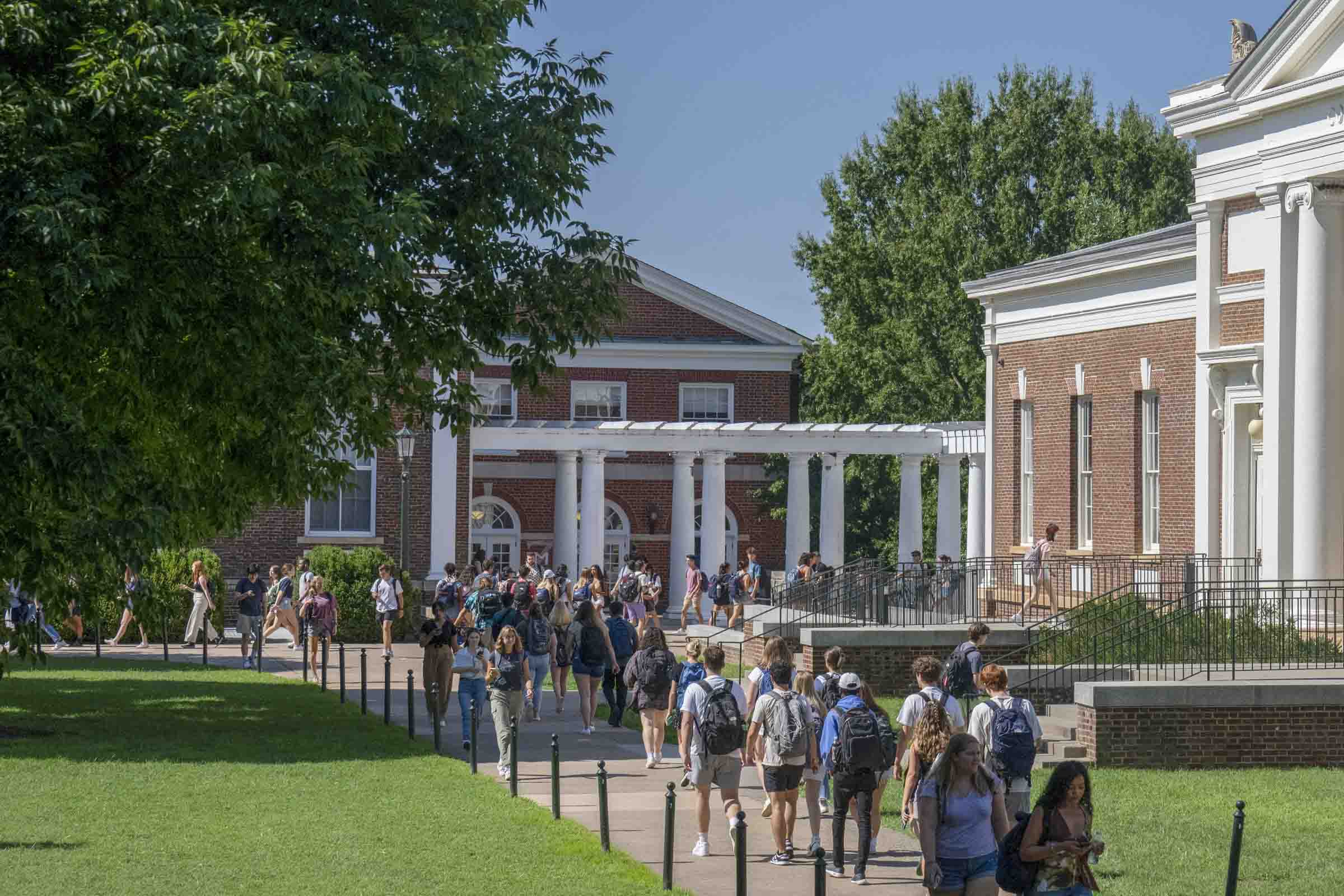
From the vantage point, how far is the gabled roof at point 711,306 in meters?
53.1

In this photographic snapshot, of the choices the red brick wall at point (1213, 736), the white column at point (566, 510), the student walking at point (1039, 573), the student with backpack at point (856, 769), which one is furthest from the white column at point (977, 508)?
the student with backpack at point (856, 769)

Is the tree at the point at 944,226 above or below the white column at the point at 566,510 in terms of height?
above

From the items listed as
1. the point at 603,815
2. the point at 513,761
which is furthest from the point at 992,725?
the point at 513,761

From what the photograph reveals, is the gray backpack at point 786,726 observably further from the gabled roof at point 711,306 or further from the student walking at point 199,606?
the gabled roof at point 711,306

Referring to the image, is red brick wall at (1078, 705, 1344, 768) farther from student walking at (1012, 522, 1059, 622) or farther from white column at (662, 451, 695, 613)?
white column at (662, 451, 695, 613)

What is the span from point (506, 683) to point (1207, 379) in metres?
13.7

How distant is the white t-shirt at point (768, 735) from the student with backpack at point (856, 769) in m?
0.25

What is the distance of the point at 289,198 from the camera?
16.1 meters

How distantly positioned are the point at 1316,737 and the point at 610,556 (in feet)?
116

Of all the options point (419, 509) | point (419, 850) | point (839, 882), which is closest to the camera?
point (839, 882)

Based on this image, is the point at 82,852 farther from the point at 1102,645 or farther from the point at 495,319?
the point at 1102,645

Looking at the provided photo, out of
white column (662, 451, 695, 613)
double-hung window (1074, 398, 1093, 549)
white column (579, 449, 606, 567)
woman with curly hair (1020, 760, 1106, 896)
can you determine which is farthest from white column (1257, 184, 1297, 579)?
white column (662, 451, 695, 613)

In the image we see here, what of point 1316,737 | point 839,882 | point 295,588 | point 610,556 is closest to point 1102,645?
point 1316,737

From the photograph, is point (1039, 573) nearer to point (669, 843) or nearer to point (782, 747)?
point (782, 747)
